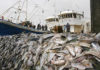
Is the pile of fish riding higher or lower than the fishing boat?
lower

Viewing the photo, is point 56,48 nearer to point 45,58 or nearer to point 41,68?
point 45,58

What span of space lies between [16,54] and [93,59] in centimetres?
526

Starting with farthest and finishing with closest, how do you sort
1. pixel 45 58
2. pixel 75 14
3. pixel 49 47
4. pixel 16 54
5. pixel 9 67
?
pixel 75 14 < pixel 16 54 < pixel 9 67 < pixel 49 47 < pixel 45 58

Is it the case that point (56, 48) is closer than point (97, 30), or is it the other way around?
point (56, 48)

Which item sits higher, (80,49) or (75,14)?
(75,14)

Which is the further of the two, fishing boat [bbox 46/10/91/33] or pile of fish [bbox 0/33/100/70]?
fishing boat [bbox 46/10/91/33]

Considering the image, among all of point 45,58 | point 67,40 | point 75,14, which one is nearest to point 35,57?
point 45,58

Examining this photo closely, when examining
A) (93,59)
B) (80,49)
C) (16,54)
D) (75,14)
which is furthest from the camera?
(75,14)

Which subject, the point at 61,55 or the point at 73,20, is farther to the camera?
the point at 73,20

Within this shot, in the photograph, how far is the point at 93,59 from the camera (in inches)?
217

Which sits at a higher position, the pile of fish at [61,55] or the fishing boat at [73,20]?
the fishing boat at [73,20]

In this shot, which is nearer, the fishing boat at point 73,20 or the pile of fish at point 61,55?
the pile of fish at point 61,55

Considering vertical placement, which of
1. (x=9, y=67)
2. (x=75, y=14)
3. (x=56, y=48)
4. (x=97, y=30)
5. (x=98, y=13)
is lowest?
(x=9, y=67)

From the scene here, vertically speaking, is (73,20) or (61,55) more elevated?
(73,20)
